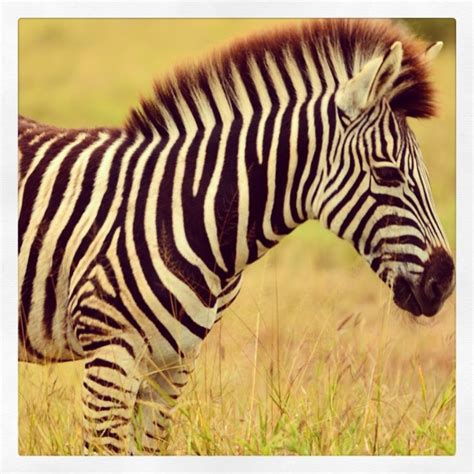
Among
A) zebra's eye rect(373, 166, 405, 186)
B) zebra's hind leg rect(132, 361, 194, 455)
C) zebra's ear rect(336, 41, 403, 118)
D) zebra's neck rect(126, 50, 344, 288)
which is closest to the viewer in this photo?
zebra's ear rect(336, 41, 403, 118)

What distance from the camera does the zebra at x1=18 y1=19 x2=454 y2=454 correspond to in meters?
4.89

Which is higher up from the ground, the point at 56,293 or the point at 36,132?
the point at 36,132

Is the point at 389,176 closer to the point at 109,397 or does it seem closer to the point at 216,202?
the point at 216,202

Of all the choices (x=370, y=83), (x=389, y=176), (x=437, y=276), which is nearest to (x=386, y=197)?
(x=389, y=176)

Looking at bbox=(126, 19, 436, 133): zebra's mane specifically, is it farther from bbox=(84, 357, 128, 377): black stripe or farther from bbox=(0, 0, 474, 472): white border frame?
bbox=(84, 357, 128, 377): black stripe

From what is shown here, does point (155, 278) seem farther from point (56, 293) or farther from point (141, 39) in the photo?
point (141, 39)

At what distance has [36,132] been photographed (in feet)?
18.4

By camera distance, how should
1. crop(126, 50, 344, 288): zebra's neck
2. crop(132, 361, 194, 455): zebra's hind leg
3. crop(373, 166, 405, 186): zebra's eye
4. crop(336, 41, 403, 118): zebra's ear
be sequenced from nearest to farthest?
crop(336, 41, 403, 118): zebra's ear < crop(373, 166, 405, 186): zebra's eye < crop(126, 50, 344, 288): zebra's neck < crop(132, 361, 194, 455): zebra's hind leg

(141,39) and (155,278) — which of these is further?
(141,39)

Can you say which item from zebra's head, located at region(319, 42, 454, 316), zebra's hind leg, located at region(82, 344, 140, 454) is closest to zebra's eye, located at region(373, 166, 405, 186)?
zebra's head, located at region(319, 42, 454, 316)
